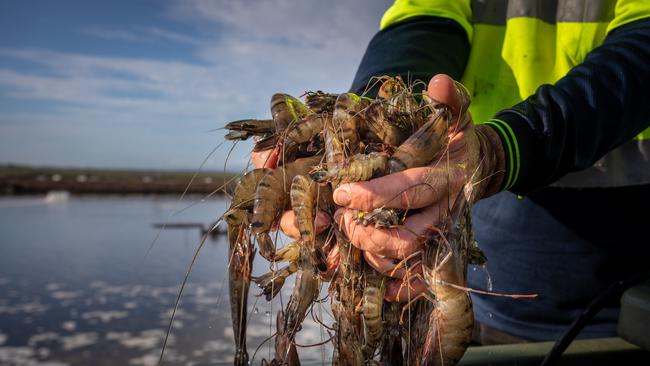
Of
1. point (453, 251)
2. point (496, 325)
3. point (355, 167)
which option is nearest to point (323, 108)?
point (355, 167)

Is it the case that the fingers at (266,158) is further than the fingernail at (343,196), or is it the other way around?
the fingers at (266,158)

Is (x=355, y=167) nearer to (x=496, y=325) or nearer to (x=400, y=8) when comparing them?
(x=400, y=8)

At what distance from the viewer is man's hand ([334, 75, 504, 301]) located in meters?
1.71

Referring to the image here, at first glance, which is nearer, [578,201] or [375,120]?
[375,120]

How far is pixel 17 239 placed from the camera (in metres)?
22.5

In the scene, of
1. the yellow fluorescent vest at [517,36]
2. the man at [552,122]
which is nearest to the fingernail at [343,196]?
the man at [552,122]

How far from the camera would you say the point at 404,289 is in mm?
2010

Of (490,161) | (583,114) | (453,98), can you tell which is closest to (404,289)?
(490,161)

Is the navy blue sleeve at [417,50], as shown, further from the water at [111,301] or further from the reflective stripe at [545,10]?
the water at [111,301]

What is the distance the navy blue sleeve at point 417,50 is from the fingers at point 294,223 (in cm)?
96

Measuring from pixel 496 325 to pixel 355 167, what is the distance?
2099 millimetres

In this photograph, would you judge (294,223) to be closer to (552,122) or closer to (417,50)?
(552,122)

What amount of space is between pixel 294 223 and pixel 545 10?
7.00 feet

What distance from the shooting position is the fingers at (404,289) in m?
1.95
